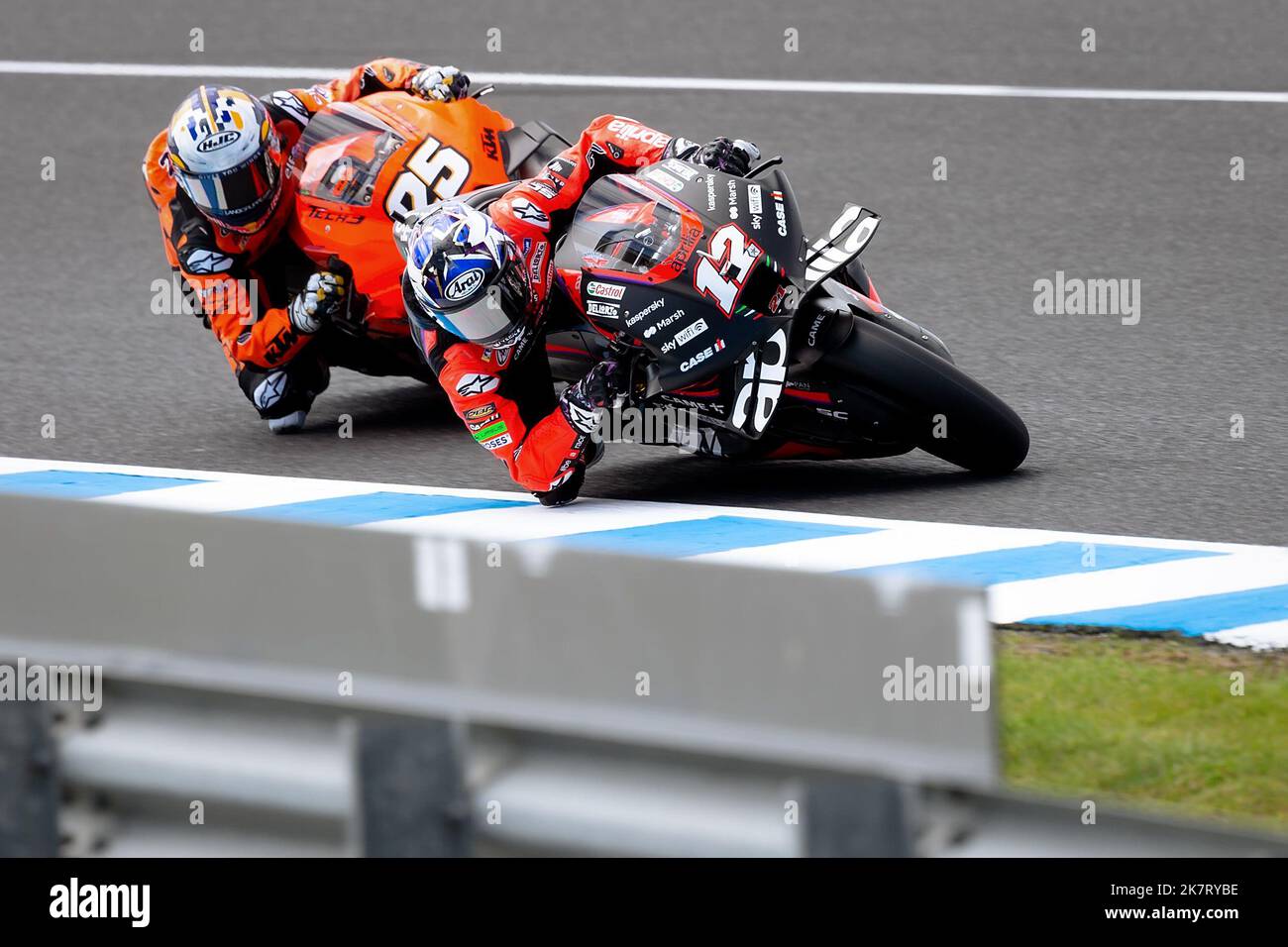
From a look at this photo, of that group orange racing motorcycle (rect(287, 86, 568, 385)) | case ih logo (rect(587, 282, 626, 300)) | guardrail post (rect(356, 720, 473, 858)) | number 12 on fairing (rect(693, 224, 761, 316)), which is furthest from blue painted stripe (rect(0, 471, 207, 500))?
guardrail post (rect(356, 720, 473, 858))

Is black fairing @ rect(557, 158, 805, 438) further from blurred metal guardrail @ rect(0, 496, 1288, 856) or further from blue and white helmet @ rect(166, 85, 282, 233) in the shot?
blurred metal guardrail @ rect(0, 496, 1288, 856)

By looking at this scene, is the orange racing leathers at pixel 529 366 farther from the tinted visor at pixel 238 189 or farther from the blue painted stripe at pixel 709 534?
the tinted visor at pixel 238 189

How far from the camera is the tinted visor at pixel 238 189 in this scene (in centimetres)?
672

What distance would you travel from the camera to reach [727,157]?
636cm

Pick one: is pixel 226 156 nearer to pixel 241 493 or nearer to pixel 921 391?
pixel 241 493

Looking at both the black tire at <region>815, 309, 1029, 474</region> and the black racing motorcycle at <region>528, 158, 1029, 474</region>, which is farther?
the black tire at <region>815, 309, 1029, 474</region>

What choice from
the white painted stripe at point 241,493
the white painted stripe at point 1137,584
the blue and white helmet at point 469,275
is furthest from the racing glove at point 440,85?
the white painted stripe at point 1137,584

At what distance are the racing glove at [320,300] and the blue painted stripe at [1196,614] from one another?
3.13m

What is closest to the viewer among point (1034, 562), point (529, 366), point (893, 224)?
point (1034, 562)

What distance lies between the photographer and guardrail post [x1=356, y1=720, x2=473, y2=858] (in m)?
2.84

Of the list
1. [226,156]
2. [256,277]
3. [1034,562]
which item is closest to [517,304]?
[226,156]

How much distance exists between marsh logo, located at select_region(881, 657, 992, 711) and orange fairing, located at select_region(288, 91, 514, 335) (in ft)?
14.7

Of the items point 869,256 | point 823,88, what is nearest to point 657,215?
point 869,256
